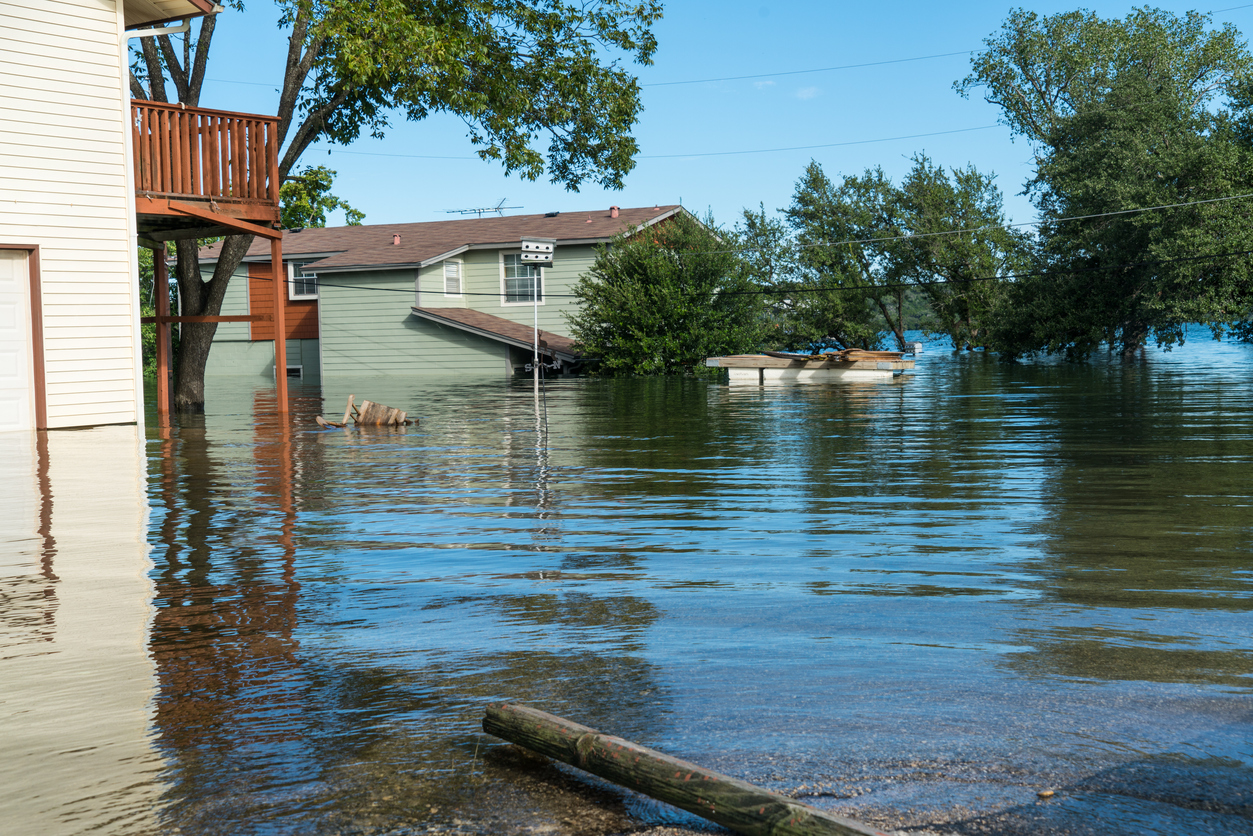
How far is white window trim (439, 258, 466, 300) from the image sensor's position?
39.9 meters

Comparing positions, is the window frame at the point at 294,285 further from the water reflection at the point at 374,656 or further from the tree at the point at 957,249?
the water reflection at the point at 374,656

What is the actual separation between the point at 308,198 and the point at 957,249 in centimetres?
3516

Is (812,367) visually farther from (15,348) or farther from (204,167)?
(15,348)

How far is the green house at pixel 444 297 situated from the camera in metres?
38.3

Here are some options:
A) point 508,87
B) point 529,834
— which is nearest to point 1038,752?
point 529,834

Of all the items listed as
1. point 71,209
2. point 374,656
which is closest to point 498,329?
point 71,209

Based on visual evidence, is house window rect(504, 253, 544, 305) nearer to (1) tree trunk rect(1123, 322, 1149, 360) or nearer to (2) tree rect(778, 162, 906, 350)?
(2) tree rect(778, 162, 906, 350)

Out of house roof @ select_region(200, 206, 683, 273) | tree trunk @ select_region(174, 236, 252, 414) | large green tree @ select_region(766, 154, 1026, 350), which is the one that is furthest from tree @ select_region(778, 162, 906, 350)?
tree trunk @ select_region(174, 236, 252, 414)

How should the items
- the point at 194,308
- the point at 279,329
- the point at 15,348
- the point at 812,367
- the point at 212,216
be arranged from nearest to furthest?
the point at 15,348, the point at 212,216, the point at 279,329, the point at 194,308, the point at 812,367

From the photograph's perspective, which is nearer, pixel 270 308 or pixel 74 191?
pixel 74 191

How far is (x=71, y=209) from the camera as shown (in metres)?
14.4

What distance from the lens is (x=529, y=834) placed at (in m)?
2.62

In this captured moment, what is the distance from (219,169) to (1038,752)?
15764 mm

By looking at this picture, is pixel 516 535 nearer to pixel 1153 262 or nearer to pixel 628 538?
pixel 628 538
